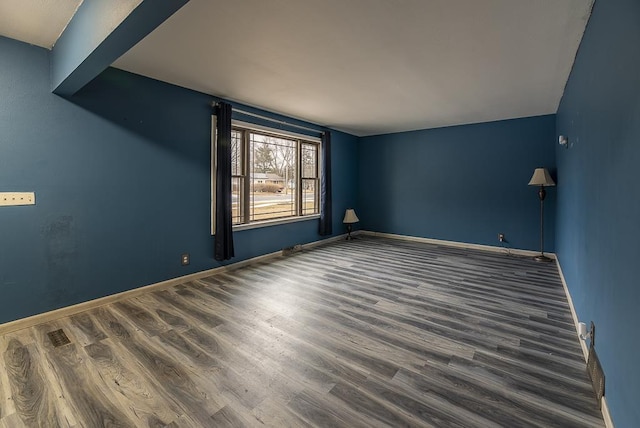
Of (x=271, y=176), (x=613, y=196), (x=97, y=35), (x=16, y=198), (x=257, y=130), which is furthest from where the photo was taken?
(x=271, y=176)

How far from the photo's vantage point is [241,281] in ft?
12.0

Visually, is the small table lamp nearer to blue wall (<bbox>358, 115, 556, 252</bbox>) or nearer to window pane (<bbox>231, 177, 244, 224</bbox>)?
blue wall (<bbox>358, 115, 556, 252</bbox>)

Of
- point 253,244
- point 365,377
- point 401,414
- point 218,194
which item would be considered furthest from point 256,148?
point 401,414

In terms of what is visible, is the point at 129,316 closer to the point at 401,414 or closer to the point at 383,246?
the point at 401,414

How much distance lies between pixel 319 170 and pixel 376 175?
1.57 meters

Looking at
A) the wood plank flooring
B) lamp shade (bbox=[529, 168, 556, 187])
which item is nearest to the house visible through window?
the wood plank flooring

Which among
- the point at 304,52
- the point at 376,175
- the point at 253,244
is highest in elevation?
the point at 304,52

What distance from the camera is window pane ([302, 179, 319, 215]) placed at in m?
5.62

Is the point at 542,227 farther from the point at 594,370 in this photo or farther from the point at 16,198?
the point at 16,198

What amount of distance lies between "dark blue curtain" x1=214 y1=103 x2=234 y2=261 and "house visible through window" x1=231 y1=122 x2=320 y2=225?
13.4 inches

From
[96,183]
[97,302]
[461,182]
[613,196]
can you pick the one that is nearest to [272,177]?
[96,183]

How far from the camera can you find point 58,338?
2.29 metres

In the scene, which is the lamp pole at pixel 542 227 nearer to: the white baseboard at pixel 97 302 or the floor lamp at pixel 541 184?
the floor lamp at pixel 541 184

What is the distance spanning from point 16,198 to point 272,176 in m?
3.08
